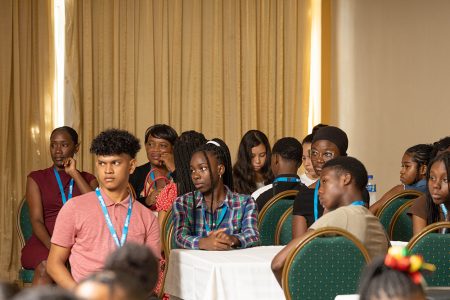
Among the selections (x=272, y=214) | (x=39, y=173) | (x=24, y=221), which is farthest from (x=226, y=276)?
(x=24, y=221)

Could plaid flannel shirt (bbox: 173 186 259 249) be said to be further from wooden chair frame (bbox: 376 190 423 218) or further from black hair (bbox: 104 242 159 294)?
black hair (bbox: 104 242 159 294)

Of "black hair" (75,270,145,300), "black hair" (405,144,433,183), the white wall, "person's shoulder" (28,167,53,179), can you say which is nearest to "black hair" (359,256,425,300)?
"black hair" (75,270,145,300)

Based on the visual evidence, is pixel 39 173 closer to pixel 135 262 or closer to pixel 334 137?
pixel 334 137

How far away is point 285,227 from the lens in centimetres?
554

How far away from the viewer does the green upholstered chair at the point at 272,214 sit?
18.7ft

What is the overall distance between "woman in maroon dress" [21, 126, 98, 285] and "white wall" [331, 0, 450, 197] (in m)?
3.86

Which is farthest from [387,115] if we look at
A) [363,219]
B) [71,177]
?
[363,219]

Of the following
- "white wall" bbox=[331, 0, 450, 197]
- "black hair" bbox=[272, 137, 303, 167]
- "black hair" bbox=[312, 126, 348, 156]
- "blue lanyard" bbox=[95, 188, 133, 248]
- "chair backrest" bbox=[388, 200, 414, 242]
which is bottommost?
"chair backrest" bbox=[388, 200, 414, 242]

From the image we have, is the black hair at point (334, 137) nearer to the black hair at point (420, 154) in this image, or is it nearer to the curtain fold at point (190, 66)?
the black hair at point (420, 154)

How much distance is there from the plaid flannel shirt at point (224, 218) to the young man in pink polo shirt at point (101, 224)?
27.6 inches

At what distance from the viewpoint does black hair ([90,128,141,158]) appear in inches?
169

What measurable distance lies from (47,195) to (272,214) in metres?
1.70

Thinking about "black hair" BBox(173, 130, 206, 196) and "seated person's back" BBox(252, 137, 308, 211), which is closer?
"black hair" BBox(173, 130, 206, 196)

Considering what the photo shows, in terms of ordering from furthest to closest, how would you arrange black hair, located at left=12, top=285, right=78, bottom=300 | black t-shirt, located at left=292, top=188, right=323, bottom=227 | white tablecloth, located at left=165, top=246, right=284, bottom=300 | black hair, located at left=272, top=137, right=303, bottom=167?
black hair, located at left=272, top=137, right=303, bottom=167, black t-shirt, located at left=292, top=188, right=323, bottom=227, white tablecloth, located at left=165, top=246, right=284, bottom=300, black hair, located at left=12, top=285, right=78, bottom=300
